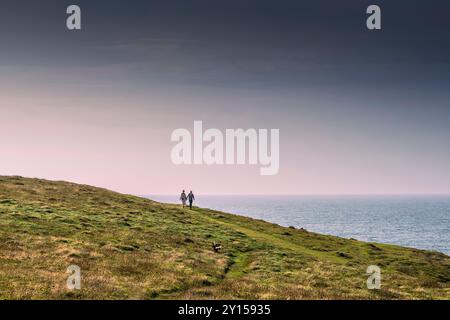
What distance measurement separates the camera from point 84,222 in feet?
153

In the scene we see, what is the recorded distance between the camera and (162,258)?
3553cm

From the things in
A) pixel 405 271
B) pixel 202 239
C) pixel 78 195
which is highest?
pixel 78 195

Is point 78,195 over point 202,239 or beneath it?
→ over

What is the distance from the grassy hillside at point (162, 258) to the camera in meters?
25.5

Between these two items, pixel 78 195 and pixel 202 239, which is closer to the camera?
pixel 202 239

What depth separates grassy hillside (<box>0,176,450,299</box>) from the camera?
25.5 metres
